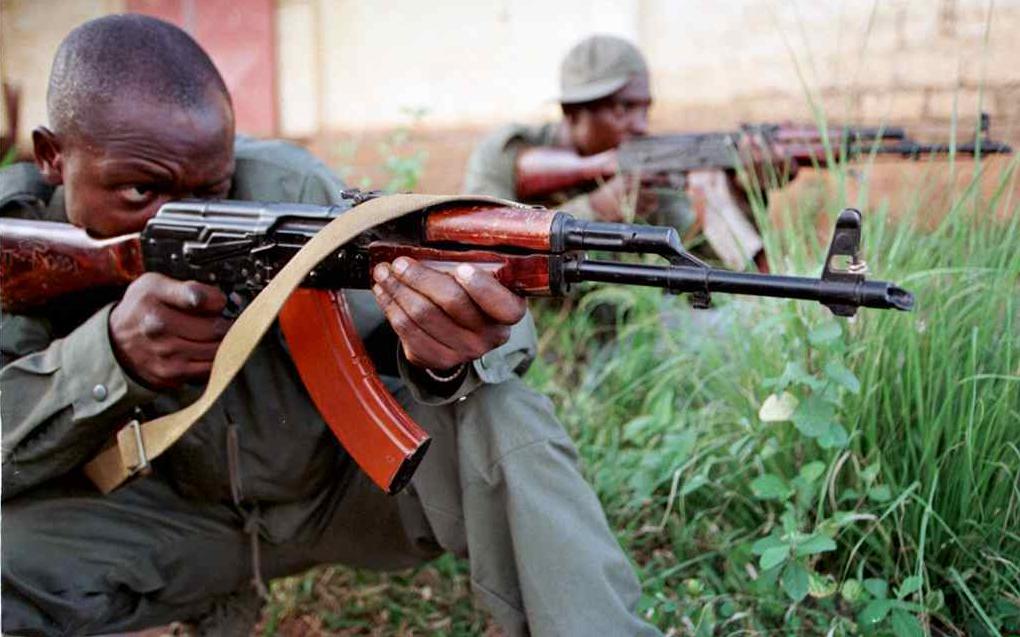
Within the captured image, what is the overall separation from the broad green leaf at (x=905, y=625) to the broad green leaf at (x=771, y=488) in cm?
30

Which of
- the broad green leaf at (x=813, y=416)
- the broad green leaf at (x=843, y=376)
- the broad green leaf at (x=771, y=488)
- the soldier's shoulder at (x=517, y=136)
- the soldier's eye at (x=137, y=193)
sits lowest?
the broad green leaf at (x=771, y=488)

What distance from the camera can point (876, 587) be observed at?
1856 mm

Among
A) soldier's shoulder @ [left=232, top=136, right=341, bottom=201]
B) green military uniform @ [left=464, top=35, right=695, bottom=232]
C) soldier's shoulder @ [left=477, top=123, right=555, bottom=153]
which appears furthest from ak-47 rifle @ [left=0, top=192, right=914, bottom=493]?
soldier's shoulder @ [left=477, top=123, right=555, bottom=153]

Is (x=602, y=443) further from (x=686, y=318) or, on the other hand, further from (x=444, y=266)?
(x=444, y=266)

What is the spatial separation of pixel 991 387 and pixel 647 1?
11.7 ft

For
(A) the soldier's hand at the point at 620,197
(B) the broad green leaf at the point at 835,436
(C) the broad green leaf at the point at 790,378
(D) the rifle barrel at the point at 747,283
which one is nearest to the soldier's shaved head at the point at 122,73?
(D) the rifle barrel at the point at 747,283

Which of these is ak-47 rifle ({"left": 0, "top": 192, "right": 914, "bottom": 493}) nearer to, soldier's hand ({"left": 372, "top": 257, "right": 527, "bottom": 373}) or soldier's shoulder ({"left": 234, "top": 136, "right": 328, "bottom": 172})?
soldier's hand ({"left": 372, "top": 257, "right": 527, "bottom": 373})

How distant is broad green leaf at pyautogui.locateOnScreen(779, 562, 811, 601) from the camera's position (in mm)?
1794

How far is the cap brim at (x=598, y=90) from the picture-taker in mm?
4191

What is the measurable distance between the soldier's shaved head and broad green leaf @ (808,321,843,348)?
120cm

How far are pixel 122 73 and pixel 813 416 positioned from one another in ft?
4.70

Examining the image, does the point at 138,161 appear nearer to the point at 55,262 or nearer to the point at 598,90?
the point at 55,262

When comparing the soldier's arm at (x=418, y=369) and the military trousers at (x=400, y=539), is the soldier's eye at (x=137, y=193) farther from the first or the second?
the military trousers at (x=400, y=539)

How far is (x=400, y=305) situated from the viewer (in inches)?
60.5
